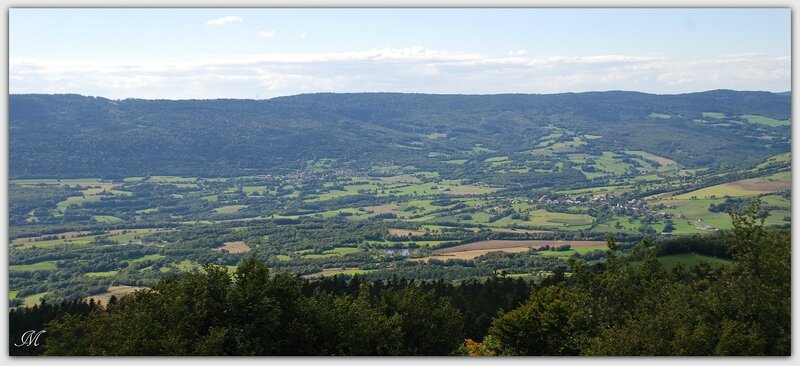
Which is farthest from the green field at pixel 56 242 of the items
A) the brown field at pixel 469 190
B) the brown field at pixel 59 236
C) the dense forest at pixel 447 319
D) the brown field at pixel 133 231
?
the brown field at pixel 469 190

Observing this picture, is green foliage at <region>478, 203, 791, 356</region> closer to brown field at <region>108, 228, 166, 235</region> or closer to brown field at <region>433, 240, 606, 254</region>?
brown field at <region>433, 240, 606, 254</region>

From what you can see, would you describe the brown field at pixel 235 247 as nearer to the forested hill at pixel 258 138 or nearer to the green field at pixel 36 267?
the green field at pixel 36 267

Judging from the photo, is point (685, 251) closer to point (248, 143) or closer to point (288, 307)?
point (288, 307)

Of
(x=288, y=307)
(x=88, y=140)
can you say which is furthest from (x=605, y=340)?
(x=88, y=140)

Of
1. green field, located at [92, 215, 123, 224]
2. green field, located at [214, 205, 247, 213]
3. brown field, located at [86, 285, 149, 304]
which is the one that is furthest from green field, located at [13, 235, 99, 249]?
green field, located at [214, 205, 247, 213]

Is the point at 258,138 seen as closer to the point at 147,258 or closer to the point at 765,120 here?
the point at 147,258
